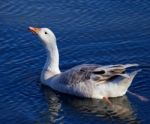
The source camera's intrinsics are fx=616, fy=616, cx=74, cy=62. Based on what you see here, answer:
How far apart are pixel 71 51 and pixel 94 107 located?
387 cm

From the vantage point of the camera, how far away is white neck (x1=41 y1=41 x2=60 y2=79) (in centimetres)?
1995

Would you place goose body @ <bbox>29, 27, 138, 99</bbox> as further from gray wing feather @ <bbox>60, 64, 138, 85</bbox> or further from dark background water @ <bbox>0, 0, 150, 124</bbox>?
dark background water @ <bbox>0, 0, 150, 124</bbox>

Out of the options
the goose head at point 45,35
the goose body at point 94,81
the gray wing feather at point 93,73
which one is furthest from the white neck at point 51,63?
the gray wing feather at point 93,73

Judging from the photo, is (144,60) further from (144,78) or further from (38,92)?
(38,92)

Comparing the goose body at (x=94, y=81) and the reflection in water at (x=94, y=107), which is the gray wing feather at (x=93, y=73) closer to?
the goose body at (x=94, y=81)

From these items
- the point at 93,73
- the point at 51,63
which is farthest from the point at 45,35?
the point at 93,73

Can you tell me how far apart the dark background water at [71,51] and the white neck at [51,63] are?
1.62ft

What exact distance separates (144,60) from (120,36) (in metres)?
2.39

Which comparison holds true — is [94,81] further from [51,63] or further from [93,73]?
[51,63]

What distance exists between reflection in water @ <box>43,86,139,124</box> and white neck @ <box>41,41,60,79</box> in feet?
2.47

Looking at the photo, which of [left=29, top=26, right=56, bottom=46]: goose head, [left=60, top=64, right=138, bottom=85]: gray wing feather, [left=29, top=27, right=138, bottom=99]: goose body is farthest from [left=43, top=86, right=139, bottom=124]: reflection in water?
[left=29, top=26, right=56, bottom=46]: goose head

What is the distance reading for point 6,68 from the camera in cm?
2058

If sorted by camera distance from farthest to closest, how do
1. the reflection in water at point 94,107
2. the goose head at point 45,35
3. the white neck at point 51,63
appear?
the white neck at point 51,63 → the goose head at point 45,35 → the reflection in water at point 94,107

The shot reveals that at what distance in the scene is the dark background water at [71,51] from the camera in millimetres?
17828
